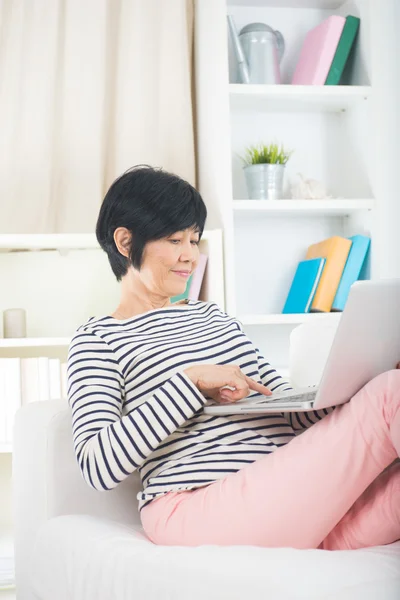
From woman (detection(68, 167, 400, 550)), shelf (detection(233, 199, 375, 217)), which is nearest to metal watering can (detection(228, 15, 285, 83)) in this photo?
shelf (detection(233, 199, 375, 217))

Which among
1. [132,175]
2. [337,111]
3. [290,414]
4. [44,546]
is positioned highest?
[337,111]

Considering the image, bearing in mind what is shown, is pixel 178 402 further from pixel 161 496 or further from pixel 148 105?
pixel 148 105

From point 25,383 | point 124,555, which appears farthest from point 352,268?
point 124,555

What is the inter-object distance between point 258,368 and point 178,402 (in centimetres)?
34

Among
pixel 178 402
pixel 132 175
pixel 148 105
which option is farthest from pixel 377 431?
pixel 148 105

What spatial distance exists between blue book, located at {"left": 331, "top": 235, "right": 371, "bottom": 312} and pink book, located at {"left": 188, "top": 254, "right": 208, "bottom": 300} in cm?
43

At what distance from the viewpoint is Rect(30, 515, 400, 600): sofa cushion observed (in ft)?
2.67

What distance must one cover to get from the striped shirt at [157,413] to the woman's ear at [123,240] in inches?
5.2

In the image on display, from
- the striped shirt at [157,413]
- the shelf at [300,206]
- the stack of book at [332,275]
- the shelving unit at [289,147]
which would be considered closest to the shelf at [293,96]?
the shelving unit at [289,147]

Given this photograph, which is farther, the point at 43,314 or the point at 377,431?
the point at 43,314

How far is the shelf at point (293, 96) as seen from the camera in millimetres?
2424

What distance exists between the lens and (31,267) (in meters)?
2.49

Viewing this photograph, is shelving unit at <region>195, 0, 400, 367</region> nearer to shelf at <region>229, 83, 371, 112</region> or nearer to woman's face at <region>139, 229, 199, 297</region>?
shelf at <region>229, 83, 371, 112</region>

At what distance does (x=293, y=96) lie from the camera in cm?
246
